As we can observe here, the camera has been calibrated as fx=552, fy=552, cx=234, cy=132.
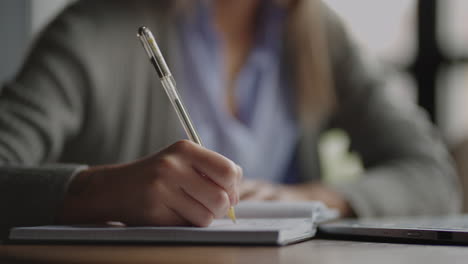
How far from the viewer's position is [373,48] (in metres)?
2.68

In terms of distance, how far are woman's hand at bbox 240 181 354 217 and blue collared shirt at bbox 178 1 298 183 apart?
0.31 meters

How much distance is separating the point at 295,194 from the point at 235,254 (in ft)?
2.03

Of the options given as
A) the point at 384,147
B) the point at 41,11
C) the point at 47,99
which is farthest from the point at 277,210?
the point at 41,11

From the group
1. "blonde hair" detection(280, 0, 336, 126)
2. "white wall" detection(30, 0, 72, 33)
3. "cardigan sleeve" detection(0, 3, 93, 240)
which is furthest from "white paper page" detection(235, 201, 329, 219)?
"white wall" detection(30, 0, 72, 33)

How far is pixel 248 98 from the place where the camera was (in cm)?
142

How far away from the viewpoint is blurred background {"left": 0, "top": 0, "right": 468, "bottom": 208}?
8.48 ft

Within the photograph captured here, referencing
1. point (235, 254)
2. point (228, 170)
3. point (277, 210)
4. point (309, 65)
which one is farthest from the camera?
point (309, 65)

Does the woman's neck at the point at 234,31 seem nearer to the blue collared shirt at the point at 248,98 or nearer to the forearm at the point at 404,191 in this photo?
the blue collared shirt at the point at 248,98

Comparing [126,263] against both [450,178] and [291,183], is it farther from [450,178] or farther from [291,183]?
[291,183]

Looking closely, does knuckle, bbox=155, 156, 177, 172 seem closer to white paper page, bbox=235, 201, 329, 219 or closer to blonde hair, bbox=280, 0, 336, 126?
white paper page, bbox=235, 201, 329, 219

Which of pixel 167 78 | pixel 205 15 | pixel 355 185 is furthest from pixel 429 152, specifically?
pixel 167 78

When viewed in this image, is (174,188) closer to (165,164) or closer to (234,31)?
(165,164)

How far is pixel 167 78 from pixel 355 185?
618mm

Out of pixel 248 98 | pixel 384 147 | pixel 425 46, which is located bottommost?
pixel 384 147
